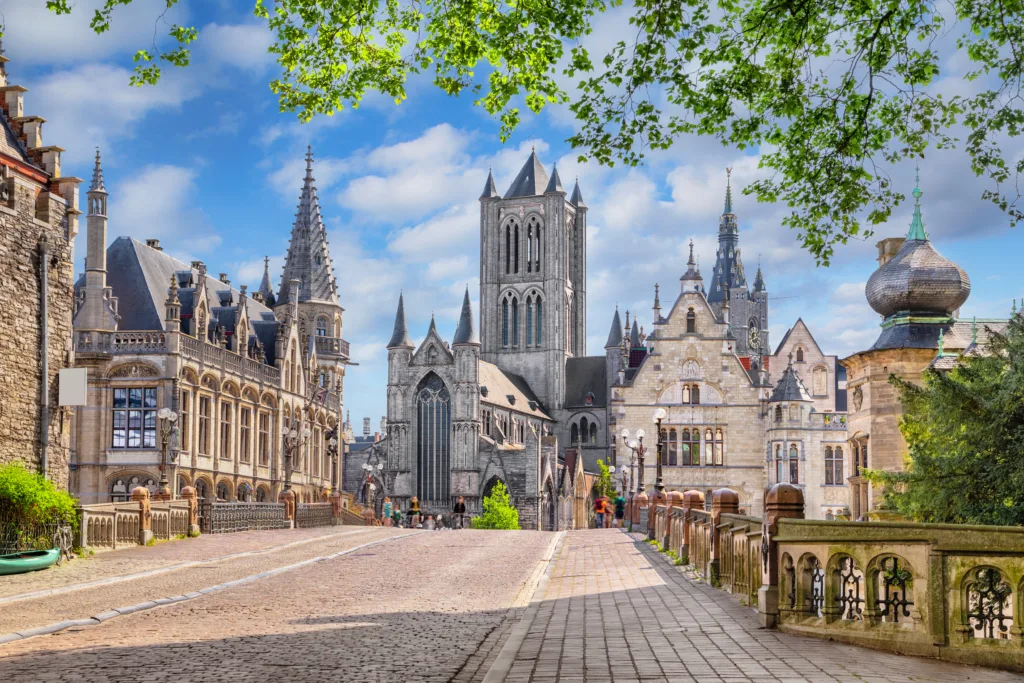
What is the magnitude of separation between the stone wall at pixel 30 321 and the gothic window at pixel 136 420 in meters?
23.1

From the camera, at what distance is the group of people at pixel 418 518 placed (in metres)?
58.8

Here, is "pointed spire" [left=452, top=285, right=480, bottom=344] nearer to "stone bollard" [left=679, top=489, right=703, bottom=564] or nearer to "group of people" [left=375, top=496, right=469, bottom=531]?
"group of people" [left=375, top=496, right=469, bottom=531]

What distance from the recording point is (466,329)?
295 feet

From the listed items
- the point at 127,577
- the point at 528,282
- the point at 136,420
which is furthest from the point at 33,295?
the point at 528,282

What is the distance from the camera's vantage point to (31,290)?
968 inches

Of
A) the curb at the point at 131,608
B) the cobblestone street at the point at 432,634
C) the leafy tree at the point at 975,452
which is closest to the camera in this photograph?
the cobblestone street at the point at 432,634

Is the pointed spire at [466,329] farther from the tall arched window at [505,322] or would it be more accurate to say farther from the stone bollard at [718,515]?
the stone bollard at [718,515]

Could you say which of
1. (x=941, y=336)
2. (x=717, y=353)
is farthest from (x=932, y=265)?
(x=717, y=353)

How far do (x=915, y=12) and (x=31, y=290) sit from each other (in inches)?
732

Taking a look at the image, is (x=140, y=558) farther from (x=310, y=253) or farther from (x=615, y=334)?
(x=615, y=334)

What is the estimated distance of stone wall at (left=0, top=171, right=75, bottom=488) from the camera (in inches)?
942

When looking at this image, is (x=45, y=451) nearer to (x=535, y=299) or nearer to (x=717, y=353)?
(x=717, y=353)

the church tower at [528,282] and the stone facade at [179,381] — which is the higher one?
the church tower at [528,282]

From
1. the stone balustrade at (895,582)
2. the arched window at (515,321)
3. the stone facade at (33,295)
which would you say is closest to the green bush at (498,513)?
the arched window at (515,321)
